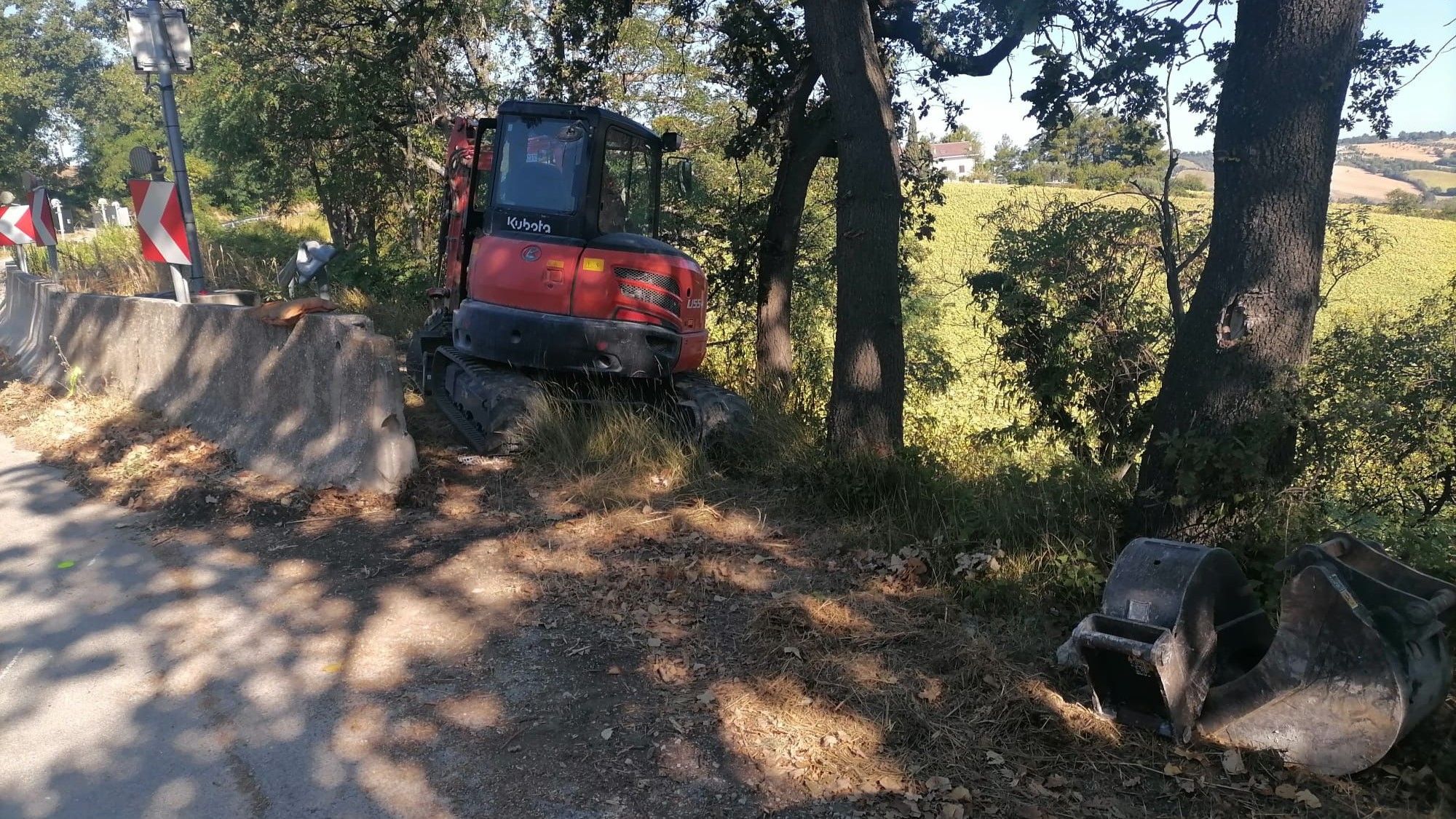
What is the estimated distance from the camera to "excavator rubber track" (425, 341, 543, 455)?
7.54 meters

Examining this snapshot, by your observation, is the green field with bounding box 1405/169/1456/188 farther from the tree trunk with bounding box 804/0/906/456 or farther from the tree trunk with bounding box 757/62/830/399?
the tree trunk with bounding box 757/62/830/399

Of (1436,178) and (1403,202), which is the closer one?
(1436,178)

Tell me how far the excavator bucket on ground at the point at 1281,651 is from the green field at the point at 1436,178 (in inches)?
174

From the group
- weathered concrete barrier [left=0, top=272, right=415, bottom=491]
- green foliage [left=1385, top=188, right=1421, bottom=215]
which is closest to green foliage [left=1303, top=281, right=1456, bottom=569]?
green foliage [left=1385, top=188, right=1421, bottom=215]

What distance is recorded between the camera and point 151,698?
→ 4.15 meters

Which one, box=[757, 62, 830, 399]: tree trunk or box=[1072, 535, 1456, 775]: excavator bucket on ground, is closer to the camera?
box=[1072, 535, 1456, 775]: excavator bucket on ground

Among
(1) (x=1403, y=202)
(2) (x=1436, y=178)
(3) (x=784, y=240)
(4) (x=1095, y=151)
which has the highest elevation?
(4) (x=1095, y=151)

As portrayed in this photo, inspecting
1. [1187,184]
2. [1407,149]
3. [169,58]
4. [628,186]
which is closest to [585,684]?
[1187,184]

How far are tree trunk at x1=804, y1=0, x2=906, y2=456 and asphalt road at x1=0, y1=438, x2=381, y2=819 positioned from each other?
12.8 feet

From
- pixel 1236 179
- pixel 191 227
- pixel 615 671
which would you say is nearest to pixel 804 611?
pixel 615 671

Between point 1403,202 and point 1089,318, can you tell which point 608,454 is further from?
point 1403,202

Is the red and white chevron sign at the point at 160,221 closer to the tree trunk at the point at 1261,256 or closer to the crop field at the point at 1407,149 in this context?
the tree trunk at the point at 1261,256

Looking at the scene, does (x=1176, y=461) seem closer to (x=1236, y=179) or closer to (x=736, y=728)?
(x=1236, y=179)

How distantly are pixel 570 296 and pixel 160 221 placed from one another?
4.10m
